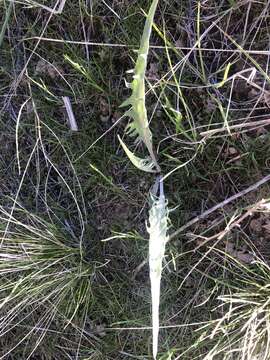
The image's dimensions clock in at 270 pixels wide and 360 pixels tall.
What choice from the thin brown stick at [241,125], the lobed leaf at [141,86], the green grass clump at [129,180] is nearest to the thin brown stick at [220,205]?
the green grass clump at [129,180]

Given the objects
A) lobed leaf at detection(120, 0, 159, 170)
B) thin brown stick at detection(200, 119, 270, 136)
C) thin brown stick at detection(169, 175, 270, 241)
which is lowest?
thin brown stick at detection(169, 175, 270, 241)

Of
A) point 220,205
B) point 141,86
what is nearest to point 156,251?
point 220,205

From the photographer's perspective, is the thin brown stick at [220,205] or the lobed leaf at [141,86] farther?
the thin brown stick at [220,205]

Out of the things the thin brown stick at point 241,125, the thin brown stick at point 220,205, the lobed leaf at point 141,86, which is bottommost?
the thin brown stick at point 220,205

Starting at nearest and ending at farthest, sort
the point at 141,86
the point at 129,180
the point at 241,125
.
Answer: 1. the point at 141,86
2. the point at 241,125
3. the point at 129,180

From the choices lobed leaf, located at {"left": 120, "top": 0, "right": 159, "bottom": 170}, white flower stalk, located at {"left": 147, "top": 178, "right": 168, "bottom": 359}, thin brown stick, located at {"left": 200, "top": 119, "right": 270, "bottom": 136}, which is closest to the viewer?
lobed leaf, located at {"left": 120, "top": 0, "right": 159, "bottom": 170}

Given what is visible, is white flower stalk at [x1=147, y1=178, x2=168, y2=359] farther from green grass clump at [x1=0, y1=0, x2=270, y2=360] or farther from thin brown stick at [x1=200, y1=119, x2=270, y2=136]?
thin brown stick at [x1=200, y1=119, x2=270, y2=136]

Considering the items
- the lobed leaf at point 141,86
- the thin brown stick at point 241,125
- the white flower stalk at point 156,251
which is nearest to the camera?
the lobed leaf at point 141,86

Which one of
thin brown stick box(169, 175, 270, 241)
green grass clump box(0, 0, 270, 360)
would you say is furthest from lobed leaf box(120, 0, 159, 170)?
thin brown stick box(169, 175, 270, 241)

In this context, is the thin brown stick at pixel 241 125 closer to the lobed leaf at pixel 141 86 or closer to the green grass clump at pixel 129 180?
the green grass clump at pixel 129 180

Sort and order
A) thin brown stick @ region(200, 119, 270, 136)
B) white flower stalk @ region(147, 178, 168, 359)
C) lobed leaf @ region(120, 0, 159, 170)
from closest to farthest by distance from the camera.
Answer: lobed leaf @ region(120, 0, 159, 170)
white flower stalk @ region(147, 178, 168, 359)
thin brown stick @ region(200, 119, 270, 136)

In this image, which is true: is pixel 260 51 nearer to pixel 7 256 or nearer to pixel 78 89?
pixel 78 89

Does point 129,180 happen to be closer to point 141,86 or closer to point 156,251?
point 156,251
